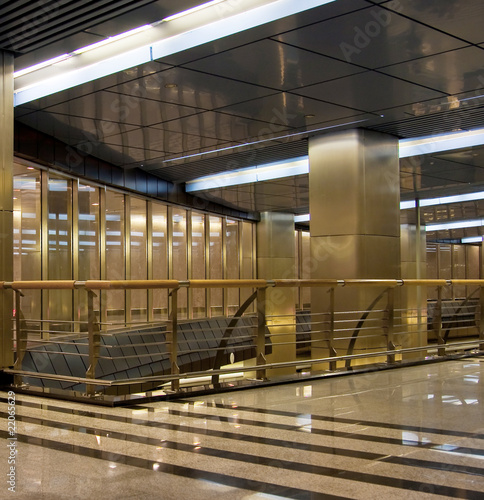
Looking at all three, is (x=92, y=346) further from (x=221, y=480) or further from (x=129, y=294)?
(x=129, y=294)

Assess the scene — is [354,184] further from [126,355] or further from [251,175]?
[251,175]

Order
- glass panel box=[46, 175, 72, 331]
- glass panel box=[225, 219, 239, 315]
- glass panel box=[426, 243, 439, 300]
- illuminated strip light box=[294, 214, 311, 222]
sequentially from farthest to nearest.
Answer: glass panel box=[426, 243, 439, 300], illuminated strip light box=[294, 214, 311, 222], glass panel box=[225, 219, 239, 315], glass panel box=[46, 175, 72, 331]

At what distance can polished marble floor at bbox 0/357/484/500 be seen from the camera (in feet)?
10.6

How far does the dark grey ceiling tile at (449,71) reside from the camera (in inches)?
294

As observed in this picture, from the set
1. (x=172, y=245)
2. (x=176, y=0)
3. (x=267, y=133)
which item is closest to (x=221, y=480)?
(x=176, y=0)

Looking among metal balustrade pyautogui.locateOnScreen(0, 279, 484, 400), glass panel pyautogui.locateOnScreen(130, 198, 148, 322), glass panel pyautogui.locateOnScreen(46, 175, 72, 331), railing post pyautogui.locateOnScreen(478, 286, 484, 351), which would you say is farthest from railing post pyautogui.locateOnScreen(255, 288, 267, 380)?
glass panel pyautogui.locateOnScreen(130, 198, 148, 322)

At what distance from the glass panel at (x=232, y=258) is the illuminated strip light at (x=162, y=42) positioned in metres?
13.5

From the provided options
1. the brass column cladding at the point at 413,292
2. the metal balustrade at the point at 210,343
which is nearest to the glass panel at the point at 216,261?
the metal balustrade at the point at 210,343

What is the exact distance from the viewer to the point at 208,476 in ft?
11.3

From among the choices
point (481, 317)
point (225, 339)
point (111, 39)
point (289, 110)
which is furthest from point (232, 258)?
point (225, 339)

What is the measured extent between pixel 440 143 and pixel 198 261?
9.62 m

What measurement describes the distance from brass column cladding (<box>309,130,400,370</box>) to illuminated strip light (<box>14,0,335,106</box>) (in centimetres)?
468

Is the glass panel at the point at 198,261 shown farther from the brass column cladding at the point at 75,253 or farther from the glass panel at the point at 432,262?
the glass panel at the point at 432,262

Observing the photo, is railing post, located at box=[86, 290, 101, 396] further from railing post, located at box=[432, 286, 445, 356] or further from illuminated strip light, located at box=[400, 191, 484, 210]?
illuminated strip light, located at box=[400, 191, 484, 210]
